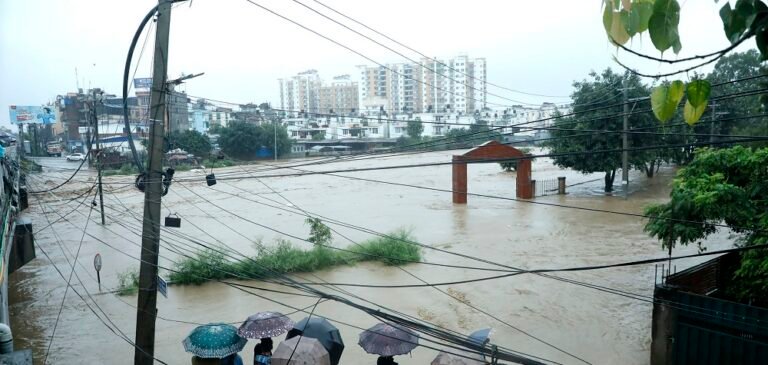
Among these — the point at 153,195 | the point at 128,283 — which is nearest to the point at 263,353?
the point at 153,195

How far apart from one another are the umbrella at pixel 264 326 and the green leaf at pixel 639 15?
645 centimetres

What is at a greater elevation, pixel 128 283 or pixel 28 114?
pixel 28 114

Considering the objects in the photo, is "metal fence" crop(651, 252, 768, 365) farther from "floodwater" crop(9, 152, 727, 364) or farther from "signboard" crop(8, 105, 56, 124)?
"signboard" crop(8, 105, 56, 124)

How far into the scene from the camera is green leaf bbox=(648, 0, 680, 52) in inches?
53.4

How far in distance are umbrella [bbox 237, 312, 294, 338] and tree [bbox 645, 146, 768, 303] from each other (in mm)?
5559

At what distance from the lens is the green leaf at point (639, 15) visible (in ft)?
4.69

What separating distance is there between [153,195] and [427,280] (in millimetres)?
8808

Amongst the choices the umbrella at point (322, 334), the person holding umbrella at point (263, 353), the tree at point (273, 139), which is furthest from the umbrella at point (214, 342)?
the tree at point (273, 139)

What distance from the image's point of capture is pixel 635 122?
23.9 m

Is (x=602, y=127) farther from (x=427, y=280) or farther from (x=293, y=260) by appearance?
(x=293, y=260)

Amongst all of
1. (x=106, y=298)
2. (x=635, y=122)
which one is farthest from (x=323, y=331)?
(x=635, y=122)

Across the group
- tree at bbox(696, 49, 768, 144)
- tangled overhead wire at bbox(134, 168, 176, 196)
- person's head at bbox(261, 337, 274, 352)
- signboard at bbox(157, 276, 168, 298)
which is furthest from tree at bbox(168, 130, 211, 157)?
signboard at bbox(157, 276, 168, 298)

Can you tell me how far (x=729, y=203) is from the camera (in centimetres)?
838

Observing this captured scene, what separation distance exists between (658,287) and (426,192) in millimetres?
21766
